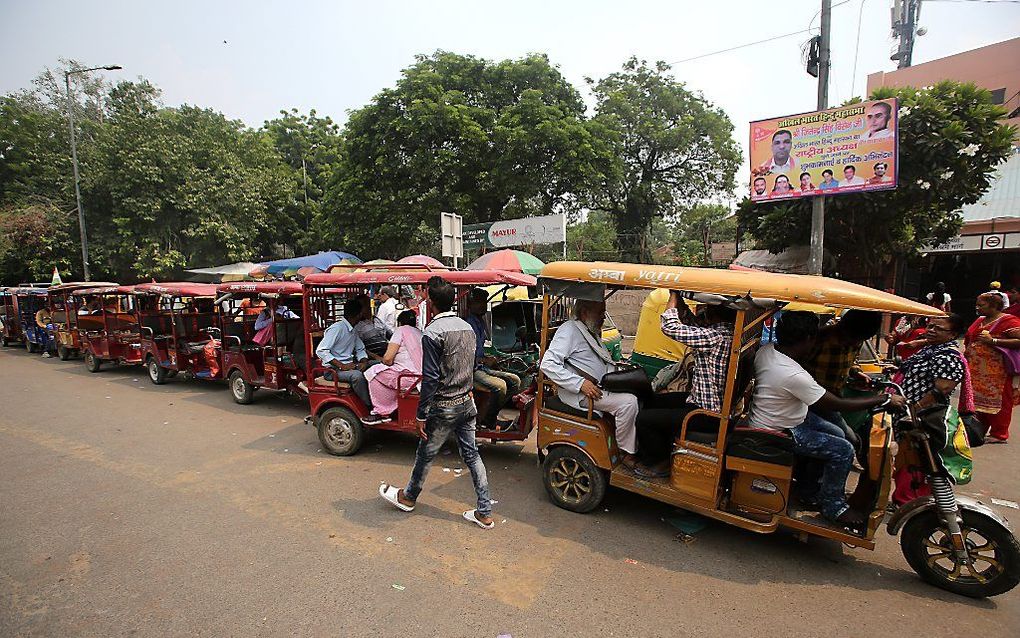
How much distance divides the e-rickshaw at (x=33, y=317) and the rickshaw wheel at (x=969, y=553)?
779 inches

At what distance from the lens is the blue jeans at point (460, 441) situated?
4.21 m

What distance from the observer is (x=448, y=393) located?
13.8 feet

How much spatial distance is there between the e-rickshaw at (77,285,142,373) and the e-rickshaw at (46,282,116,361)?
1.14 feet

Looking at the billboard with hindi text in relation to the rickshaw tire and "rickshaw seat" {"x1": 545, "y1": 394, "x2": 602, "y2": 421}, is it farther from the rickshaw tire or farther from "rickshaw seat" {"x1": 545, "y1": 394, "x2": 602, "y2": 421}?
the rickshaw tire

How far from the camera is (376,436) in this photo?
6.78m

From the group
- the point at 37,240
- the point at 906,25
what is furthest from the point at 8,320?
the point at 906,25

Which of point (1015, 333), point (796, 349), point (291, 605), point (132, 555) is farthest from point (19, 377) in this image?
point (1015, 333)

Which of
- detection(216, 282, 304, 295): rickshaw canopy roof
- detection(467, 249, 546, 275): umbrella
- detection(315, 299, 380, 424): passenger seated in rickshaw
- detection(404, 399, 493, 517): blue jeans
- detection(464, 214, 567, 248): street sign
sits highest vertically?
detection(464, 214, 567, 248): street sign

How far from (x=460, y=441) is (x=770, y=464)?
2449 mm

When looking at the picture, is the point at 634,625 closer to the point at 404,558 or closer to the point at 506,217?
the point at 404,558

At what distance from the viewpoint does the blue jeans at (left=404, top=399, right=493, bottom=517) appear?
13.8 feet

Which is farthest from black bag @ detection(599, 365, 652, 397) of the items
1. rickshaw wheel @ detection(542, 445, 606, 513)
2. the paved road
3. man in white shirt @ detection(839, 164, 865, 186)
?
man in white shirt @ detection(839, 164, 865, 186)

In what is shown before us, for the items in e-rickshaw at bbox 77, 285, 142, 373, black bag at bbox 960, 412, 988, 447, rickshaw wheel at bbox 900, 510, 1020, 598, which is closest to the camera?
rickshaw wheel at bbox 900, 510, 1020, 598

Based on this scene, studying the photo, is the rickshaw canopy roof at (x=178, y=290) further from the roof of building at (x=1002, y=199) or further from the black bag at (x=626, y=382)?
the roof of building at (x=1002, y=199)
